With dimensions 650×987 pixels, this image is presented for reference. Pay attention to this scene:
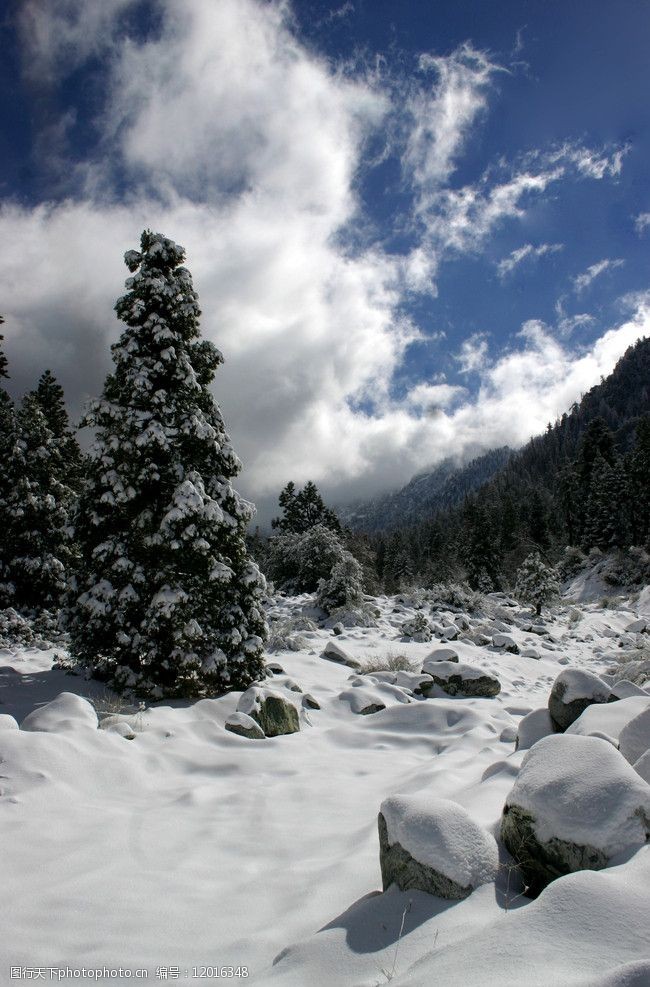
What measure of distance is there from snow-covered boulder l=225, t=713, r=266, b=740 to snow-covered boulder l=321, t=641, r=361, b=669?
5.31 meters

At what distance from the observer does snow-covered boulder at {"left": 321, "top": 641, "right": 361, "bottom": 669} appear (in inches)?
454

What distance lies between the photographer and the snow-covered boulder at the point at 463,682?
31.2 ft

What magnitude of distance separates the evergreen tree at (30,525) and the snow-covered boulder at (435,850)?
1563cm

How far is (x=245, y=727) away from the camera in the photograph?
641 cm

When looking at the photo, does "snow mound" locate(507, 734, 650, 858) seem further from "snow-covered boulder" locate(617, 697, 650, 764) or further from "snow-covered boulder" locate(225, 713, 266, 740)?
"snow-covered boulder" locate(225, 713, 266, 740)

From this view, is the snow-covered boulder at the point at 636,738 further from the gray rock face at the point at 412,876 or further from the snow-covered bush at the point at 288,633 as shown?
the snow-covered bush at the point at 288,633

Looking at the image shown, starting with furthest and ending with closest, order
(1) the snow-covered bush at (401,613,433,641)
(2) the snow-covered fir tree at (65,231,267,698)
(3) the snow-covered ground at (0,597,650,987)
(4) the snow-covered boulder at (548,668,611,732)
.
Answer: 1. (1) the snow-covered bush at (401,613,433,641)
2. (2) the snow-covered fir tree at (65,231,267,698)
3. (4) the snow-covered boulder at (548,668,611,732)
4. (3) the snow-covered ground at (0,597,650,987)

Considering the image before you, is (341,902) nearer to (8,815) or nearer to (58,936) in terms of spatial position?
(58,936)

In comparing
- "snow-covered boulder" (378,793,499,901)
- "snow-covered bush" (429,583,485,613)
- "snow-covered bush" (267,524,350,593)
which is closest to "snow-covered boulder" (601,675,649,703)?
"snow-covered boulder" (378,793,499,901)

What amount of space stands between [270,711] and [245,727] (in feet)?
1.65

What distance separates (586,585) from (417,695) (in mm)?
34346

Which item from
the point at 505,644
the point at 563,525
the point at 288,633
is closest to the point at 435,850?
the point at 288,633

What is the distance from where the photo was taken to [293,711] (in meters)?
7.04

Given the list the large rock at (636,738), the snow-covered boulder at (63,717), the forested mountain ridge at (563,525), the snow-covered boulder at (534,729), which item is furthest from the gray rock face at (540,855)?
the forested mountain ridge at (563,525)
